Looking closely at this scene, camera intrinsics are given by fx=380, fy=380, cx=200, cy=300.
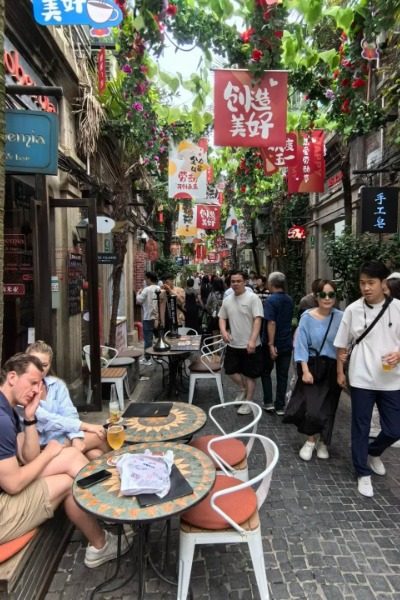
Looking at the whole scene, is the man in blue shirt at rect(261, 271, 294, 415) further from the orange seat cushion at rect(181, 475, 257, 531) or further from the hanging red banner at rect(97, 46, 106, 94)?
the hanging red banner at rect(97, 46, 106, 94)

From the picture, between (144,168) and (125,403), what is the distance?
18.7ft

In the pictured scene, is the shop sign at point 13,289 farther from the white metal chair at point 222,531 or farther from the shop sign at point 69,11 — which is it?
the white metal chair at point 222,531

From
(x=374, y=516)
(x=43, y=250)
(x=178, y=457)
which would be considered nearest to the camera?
(x=178, y=457)

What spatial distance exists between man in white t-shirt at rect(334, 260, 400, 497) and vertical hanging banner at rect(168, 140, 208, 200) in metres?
5.84

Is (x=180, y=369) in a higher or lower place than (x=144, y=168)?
lower

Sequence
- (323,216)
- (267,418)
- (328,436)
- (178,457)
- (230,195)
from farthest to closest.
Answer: (230,195) < (323,216) < (267,418) < (328,436) < (178,457)

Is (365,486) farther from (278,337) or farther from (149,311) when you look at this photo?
(149,311)

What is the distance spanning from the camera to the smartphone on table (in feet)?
6.98

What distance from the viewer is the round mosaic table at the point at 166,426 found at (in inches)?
110

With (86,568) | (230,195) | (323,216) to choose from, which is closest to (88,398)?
(86,568)

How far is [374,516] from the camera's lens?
3016 mm

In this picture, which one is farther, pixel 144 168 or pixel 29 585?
pixel 144 168

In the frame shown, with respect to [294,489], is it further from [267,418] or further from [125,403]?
[125,403]

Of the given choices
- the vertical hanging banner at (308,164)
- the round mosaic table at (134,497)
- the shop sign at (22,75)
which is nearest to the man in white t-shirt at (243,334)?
the round mosaic table at (134,497)
